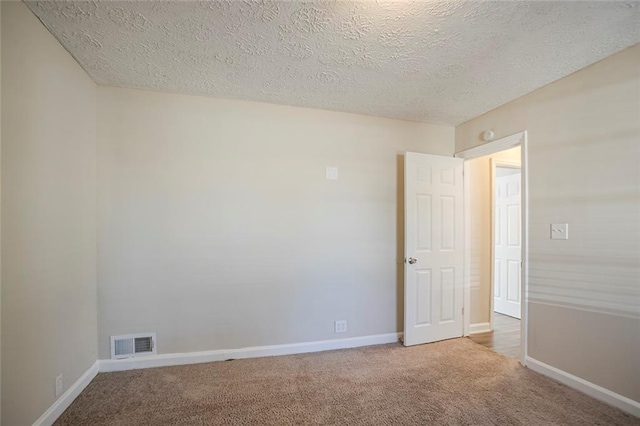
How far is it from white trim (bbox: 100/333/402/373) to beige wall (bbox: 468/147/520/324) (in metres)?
1.12

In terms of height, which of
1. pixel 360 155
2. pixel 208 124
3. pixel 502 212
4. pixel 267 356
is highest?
pixel 208 124

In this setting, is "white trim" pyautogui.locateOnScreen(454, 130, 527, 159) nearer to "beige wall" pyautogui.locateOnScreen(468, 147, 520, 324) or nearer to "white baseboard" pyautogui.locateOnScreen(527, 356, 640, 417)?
"beige wall" pyautogui.locateOnScreen(468, 147, 520, 324)

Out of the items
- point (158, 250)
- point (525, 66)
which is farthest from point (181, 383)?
point (525, 66)

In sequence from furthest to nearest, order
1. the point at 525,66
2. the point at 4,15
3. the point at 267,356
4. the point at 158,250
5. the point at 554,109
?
1. the point at 267,356
2. the point at 158,250
3. the point at 554,109
4. the point at 525,66
5. the point at 4,15

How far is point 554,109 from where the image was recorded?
7.59 feet

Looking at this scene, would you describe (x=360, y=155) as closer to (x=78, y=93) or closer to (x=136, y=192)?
(x=136, y=192)

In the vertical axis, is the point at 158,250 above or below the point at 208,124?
below

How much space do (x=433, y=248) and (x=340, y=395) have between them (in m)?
1.76

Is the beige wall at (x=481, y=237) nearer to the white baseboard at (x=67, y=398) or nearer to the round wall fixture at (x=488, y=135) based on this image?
the round wall fixture at (x=488, y=135)

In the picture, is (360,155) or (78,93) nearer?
(78,93)

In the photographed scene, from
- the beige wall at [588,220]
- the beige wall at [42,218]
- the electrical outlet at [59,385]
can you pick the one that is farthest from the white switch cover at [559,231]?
the electrical outlet at [59,385]

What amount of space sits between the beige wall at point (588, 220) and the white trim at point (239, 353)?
4.81ft

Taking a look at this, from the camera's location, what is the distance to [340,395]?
81.0 inches

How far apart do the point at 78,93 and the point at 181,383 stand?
2.37 meters
